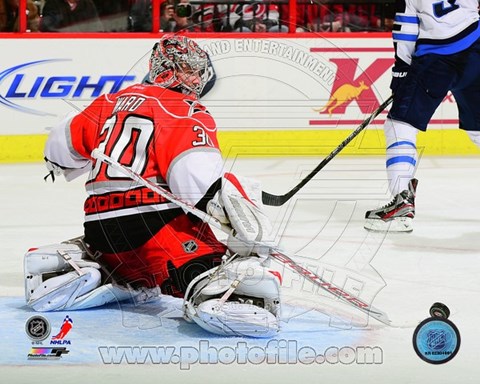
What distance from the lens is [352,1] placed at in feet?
21.1

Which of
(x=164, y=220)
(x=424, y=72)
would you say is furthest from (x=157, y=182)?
(x=424, y=72)

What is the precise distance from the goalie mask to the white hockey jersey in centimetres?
178

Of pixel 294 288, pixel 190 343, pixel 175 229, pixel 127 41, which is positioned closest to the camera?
pixel 190 343

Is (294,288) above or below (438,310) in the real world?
below

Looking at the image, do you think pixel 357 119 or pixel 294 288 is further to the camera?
pixel 357 119

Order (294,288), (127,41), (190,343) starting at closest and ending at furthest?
(190,343) < (294,288) < (127,41)

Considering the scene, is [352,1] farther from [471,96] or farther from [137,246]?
[137,246]

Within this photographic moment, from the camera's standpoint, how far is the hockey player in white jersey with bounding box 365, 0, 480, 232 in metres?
4.38

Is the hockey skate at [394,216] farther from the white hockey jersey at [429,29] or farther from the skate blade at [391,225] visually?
the white hockey jersey at [429,29]

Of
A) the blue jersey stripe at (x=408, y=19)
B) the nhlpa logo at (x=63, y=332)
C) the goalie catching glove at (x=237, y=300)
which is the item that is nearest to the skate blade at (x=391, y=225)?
the blue jersey stripe at (x=408, y=19)

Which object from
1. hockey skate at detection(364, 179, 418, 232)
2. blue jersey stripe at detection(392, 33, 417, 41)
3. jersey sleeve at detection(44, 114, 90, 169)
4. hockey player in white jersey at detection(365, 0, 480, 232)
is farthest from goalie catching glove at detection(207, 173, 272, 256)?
blue jersey stripe at detection(392, 33, 417, 41)

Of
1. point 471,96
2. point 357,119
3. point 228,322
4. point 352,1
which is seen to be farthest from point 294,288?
point 352,1

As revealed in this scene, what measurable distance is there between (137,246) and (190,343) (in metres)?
0.34

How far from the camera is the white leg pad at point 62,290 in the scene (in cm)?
280
